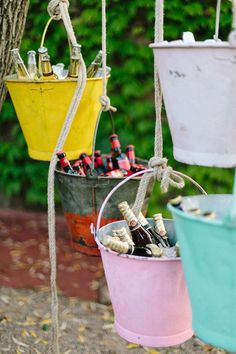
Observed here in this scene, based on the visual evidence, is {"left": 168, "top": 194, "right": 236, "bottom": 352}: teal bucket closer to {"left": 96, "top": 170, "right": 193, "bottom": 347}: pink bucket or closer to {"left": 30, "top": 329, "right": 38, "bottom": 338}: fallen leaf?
{"left": 96, "top": 170, "right": 193, "bottom": 347}: pink bucket

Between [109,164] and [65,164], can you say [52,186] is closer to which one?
[65,164]

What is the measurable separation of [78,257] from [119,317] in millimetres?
2307

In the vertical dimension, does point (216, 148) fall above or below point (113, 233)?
above

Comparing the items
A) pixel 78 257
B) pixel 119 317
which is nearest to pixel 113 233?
pixel 119 317

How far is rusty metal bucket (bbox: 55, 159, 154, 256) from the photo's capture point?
5.71 feet

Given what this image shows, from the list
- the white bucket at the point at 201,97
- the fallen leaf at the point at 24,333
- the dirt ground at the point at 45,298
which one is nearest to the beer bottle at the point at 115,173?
the white bucket at the point at 201,97

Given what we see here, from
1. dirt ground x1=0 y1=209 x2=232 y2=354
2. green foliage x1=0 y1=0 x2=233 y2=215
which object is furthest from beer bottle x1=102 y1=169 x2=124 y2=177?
green foliage x1=0 y1=0 x2=233 y2=215

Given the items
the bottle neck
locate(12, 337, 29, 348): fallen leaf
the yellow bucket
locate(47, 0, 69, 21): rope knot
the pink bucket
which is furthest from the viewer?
locate(12, 337, 29, 348): fallen leaf

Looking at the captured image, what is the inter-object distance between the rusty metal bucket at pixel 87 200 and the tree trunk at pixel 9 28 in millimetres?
439

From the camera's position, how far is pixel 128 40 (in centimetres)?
382

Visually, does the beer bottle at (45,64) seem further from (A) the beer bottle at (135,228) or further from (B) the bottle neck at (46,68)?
(A) the beer bottle at (135,228)

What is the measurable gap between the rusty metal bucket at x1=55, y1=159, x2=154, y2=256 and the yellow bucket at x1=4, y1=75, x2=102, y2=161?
10 centimetres

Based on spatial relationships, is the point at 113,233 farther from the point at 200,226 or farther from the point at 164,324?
the point at 200,226

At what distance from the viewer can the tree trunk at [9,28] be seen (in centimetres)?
195
